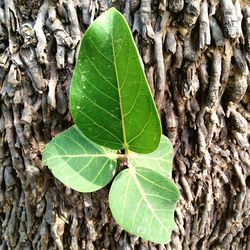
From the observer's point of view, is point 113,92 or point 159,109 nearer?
point 113,92

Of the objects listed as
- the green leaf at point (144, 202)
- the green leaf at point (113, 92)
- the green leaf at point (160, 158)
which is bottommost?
the green leaf at point (144, 202)

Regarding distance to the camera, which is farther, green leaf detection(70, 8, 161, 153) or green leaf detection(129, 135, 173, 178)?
green leaf detection(129, 135, 173, 178)

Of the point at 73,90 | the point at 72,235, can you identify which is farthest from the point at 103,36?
the point at 72,235

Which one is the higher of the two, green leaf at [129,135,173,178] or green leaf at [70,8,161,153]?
green leaf at [70,8,161,153]

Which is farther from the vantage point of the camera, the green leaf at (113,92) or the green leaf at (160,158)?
the green leaf at (160,158)

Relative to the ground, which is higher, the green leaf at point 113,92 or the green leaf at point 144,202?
the green leaf at point 113,92

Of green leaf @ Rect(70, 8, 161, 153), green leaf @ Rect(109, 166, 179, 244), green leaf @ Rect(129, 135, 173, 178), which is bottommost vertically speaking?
green leaf @ Rect(109, 166, 179, 244)

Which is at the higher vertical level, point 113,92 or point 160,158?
point 113,92
